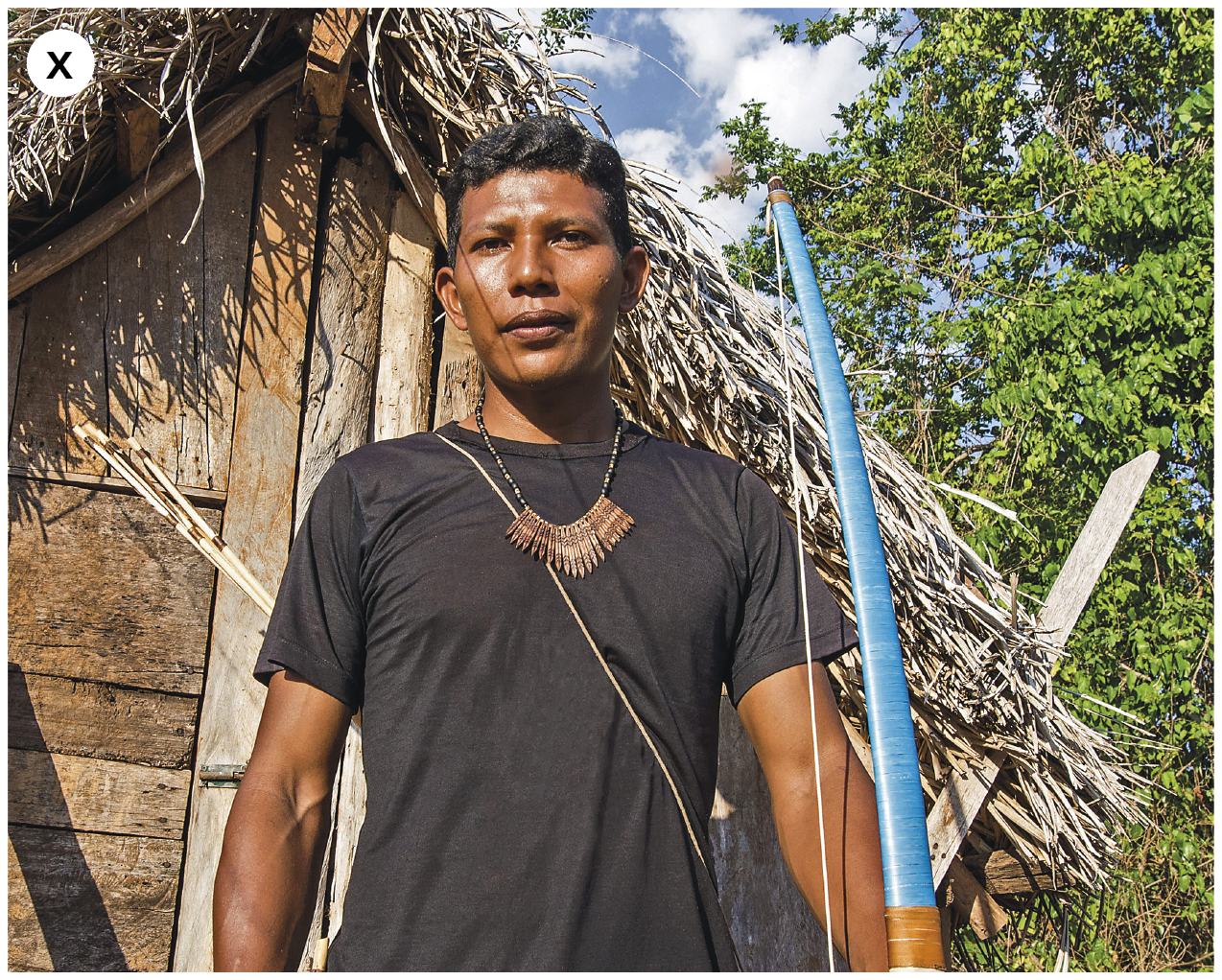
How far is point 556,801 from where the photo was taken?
4.39 ft

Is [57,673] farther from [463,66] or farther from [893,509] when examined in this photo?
[893,509]

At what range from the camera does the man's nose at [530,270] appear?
1.63 m

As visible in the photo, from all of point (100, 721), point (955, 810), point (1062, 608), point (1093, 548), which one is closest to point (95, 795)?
point (100, 721)

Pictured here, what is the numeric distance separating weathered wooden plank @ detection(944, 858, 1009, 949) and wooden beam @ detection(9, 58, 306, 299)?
11.3 feet

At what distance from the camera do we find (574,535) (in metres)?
1.54

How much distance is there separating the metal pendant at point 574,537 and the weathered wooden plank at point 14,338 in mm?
1779

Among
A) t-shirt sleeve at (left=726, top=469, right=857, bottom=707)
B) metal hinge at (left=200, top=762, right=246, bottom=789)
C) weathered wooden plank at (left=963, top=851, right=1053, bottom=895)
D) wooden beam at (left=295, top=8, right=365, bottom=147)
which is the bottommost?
weathered wooden plank at (left=963, top=851, right=1053, bottom=895)

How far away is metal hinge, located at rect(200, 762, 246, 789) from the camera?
8.08 feet

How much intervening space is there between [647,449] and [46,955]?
2000mm

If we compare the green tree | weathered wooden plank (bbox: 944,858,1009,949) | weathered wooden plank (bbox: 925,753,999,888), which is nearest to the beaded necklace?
weathered wooden plank (bbox: 925,753,999,888)

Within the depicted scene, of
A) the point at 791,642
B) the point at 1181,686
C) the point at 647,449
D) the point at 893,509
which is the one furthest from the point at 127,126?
the point at 1181,686

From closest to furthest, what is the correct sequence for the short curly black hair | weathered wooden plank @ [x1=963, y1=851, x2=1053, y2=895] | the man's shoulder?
the man's shoulder < the short curly black hair < weathered wooden plank @ [x1=963, y1=851, x2=1053, y2=895]

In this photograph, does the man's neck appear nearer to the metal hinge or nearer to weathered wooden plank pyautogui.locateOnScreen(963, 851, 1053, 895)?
the metal hinge

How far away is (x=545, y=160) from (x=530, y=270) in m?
0.26
